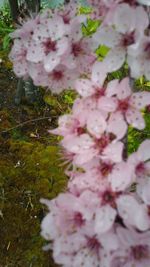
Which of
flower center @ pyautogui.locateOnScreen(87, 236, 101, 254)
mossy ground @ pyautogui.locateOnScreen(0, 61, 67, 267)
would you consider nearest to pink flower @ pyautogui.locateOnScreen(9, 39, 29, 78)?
flower center @ pyautogui.locateOnScreen(87, 236, 101, 254)

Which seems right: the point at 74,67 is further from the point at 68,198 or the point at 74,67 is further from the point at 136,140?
the point at 136,140

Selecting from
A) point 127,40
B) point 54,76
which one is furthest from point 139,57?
point 54,76

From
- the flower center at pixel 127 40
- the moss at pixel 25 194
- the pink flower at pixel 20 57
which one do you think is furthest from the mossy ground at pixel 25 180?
the flower center at pixel 127 40

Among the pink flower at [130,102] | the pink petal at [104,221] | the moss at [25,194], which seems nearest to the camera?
the pink petal at [104,221]

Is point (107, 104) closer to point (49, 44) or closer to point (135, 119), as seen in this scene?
point (135, 119)

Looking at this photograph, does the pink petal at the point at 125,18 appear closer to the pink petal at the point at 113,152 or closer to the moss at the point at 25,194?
the pink petal at the point at 113,152

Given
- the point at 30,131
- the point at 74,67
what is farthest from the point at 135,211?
the point at 30,131
